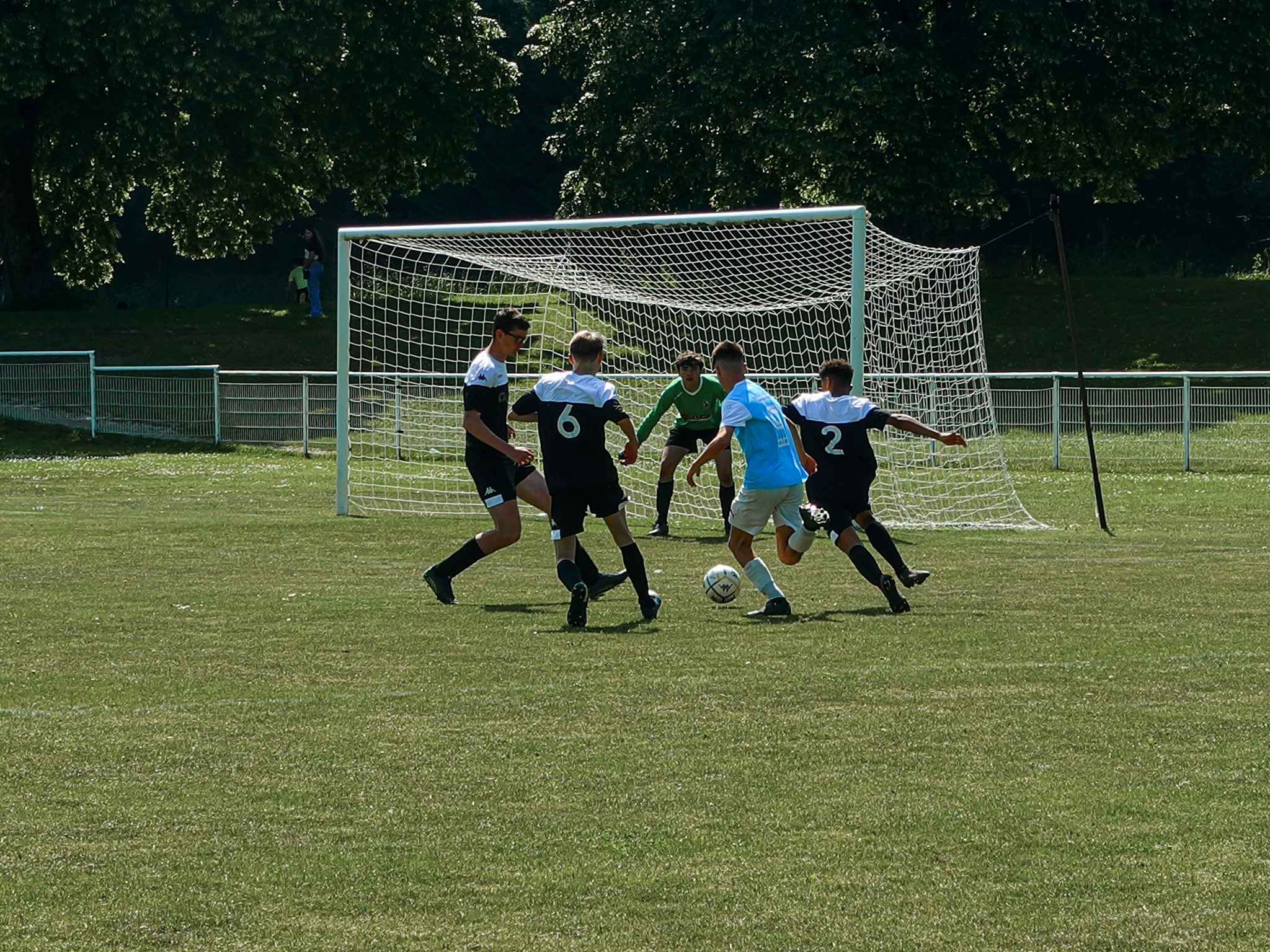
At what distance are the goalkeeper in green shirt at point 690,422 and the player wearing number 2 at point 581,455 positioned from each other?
5139 millimetres

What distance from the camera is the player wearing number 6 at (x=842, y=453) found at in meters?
11.0

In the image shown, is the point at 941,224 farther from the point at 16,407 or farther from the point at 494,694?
the point at 494,694

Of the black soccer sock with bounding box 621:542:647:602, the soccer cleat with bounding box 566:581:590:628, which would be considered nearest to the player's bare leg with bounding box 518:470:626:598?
the black soccer sock with bounding box 621:542:647:602

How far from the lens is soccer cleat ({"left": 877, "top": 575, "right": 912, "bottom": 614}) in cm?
1054

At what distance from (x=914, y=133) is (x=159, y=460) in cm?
1599

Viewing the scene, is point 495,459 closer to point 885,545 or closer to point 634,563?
point 634,563

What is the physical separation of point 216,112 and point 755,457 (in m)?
27.2

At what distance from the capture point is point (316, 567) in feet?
44.0

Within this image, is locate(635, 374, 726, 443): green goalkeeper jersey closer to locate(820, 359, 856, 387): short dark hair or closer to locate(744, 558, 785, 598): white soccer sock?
locate(820, 359, 856, 387): short dark hair

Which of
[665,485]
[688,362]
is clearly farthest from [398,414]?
[688,362]

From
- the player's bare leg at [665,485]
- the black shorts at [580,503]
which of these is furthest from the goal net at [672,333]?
the black shorts at [580,503]

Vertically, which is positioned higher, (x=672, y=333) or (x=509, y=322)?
(x=672, y=333)

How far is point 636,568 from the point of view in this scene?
10367mm

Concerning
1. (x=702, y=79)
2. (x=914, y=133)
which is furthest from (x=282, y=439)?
(x=914, y=133)
